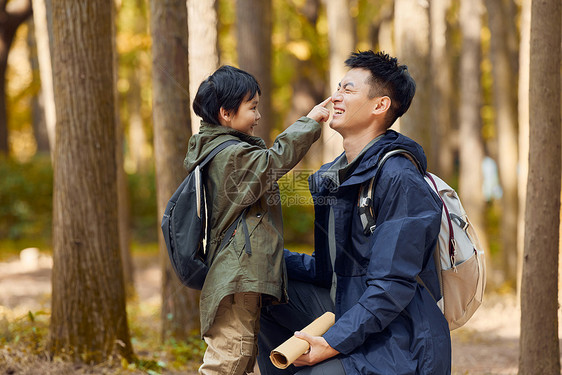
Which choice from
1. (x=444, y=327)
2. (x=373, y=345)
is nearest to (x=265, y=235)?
(x=373, y=345)

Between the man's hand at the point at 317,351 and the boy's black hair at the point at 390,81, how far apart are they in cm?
116

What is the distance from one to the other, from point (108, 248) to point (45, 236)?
405 inches

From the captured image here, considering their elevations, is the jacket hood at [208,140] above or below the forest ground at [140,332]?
above

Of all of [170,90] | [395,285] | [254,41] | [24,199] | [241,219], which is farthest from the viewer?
[24,199]

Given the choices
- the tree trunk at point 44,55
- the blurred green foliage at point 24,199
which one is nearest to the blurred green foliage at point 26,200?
the blurred green foliage at point 24,199

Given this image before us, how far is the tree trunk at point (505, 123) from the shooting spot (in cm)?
957

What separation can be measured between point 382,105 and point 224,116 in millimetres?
794

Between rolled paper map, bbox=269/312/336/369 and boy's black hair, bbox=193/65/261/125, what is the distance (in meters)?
1.11

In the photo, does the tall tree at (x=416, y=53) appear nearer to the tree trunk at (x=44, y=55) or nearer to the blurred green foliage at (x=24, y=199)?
the tree trunk at (x=44, y=55)

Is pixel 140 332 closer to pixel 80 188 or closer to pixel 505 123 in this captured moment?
pixel 80 188

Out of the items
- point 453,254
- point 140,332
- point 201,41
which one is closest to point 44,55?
point 140,332

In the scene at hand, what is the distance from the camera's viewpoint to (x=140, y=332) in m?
6.36

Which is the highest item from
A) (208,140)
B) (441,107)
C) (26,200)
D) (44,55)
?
(44,55)

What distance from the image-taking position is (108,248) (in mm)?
4402
